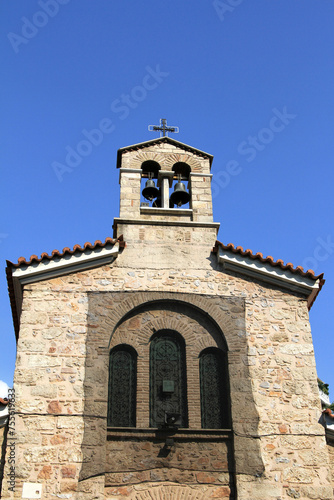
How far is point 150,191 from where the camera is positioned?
13.1m

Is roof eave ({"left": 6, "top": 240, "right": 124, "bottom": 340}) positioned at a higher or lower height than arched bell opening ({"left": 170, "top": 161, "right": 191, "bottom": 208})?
lower

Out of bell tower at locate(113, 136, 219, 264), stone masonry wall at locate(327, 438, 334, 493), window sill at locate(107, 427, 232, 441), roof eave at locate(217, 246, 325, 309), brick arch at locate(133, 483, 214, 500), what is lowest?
brick arch at locate(133, 483, 214, 500)

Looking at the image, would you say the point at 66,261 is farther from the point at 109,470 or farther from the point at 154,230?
the point at 109,470

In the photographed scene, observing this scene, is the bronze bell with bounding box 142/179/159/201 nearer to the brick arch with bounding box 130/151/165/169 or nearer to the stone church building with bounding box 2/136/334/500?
the brick arch with bounding box 130/151/165/169

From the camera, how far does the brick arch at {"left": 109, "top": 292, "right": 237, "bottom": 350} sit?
10883 millimetres

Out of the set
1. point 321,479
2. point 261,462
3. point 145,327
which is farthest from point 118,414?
point 321,479

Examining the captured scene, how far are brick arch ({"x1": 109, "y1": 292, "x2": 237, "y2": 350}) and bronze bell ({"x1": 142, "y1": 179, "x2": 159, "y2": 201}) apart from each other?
2958 mm

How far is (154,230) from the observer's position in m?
12.2

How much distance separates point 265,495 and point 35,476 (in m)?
3.90

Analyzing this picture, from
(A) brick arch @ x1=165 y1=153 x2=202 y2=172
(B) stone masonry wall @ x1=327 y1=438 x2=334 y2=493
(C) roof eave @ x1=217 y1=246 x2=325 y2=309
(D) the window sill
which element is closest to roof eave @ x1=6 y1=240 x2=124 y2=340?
(C) roof eave @ x1=217 y1=246 x2=325 y2=309

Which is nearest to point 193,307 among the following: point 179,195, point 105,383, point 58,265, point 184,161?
point 105,383

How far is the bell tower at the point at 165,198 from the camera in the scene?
39.8 feet

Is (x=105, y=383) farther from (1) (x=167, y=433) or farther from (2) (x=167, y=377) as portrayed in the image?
(1) (x=167, y=433)

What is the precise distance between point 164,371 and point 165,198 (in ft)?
13.8
